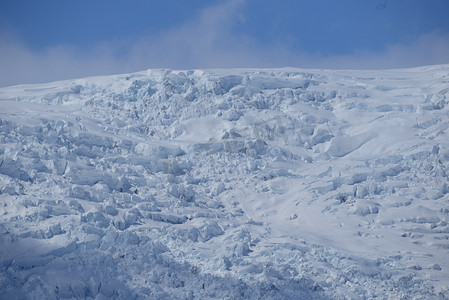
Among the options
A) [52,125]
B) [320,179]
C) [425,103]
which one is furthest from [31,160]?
[425,103]

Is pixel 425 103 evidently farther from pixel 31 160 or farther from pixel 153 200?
pixel 31 160

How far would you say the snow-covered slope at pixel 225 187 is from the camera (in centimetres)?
998

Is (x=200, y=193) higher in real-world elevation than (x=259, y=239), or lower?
higher

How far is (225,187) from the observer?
49.0ft

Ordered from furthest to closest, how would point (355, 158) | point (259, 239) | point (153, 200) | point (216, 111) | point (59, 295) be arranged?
point (216, 111)
point (355, 158)
point (153, 200)
point (259, 239)
point (59, 295)

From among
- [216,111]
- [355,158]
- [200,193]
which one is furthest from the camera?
[216,111]

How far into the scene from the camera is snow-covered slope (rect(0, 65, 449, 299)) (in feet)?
32.7

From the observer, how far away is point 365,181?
14.7 m

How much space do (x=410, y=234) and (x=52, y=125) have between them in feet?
40.3

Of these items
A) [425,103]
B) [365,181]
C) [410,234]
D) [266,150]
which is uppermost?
[425,103]

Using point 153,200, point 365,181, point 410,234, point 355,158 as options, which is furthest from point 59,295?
point 355,158

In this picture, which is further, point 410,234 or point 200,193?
point 200,193

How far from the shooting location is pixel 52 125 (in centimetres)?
1636

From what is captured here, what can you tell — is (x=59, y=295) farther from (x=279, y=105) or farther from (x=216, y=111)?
(x=279, y=105)
